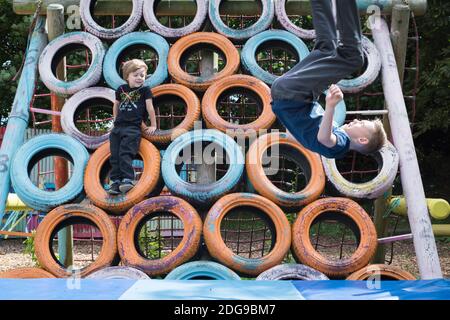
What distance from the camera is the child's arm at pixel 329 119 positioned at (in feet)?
9.76

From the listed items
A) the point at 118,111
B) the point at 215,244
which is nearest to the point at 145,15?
the point at 118,111

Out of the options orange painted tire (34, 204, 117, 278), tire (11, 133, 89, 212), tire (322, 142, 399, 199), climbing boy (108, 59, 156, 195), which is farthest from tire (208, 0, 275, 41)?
orange painted tire (34, 204, 117, 278)

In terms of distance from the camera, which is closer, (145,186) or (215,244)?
(215,244)

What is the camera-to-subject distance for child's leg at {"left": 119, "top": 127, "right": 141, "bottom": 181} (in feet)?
14.4

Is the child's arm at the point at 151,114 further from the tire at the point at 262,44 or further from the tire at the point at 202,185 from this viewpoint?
the tire at the point at 262,44

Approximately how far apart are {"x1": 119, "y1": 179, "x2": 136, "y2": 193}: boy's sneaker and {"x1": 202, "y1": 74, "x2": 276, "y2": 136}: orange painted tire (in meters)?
0.77

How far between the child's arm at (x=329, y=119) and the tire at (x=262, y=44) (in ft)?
5.81

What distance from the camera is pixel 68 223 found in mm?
4301

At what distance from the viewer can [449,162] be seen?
12938 mm

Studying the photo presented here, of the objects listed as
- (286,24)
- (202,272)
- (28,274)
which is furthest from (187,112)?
(28,274)

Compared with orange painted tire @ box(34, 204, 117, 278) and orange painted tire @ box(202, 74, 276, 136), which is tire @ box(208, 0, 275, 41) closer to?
orange painted tire @ box(202, 74, 276, 136)

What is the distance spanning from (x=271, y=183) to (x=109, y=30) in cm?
201
